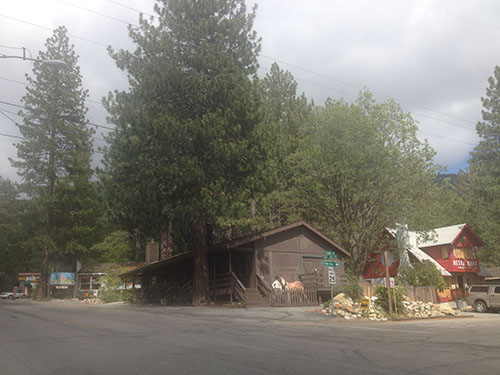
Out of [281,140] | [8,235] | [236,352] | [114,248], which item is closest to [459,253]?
[281,140]

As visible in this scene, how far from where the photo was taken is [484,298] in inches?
1080

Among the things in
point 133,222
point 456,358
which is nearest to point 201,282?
point 133,222

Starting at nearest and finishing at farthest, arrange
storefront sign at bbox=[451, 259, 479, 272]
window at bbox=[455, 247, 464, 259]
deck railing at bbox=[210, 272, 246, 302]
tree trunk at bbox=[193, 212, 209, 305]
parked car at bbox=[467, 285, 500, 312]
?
deck railing at bbox=[210, 272, 246, 302] < tree trunk at bbox=[193, 212, 209, 305] < parked car at bbox=[467, 285, 500, 312] < storefront sign at bbox=[451, 259, 479, 272] < window at bbox=[455, 247, 464, 259]

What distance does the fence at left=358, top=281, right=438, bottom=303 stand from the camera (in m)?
21.6

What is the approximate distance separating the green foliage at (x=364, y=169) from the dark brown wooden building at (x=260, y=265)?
294 centimetres

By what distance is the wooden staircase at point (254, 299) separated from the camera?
75.9ft

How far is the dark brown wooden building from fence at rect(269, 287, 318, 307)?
2.81ft

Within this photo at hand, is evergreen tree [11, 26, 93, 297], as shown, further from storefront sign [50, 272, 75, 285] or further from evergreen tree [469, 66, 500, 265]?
evergreen tree [469, 66, 500, 265]

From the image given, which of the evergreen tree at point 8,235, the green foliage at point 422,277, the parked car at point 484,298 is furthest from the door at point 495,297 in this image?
the evergreen tree at point 8,235

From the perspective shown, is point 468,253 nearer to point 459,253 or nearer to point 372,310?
point 459,253

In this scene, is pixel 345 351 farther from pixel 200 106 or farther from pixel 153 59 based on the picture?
pixel 153 59

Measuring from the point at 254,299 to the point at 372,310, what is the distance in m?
7.53

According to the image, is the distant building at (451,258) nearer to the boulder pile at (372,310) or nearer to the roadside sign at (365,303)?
the boulder pile at (372,310)

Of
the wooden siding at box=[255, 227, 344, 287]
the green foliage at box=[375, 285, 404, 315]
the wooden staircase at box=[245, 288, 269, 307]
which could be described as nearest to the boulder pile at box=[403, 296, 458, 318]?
the green foliage at box=[375, 285, 404, 315]
